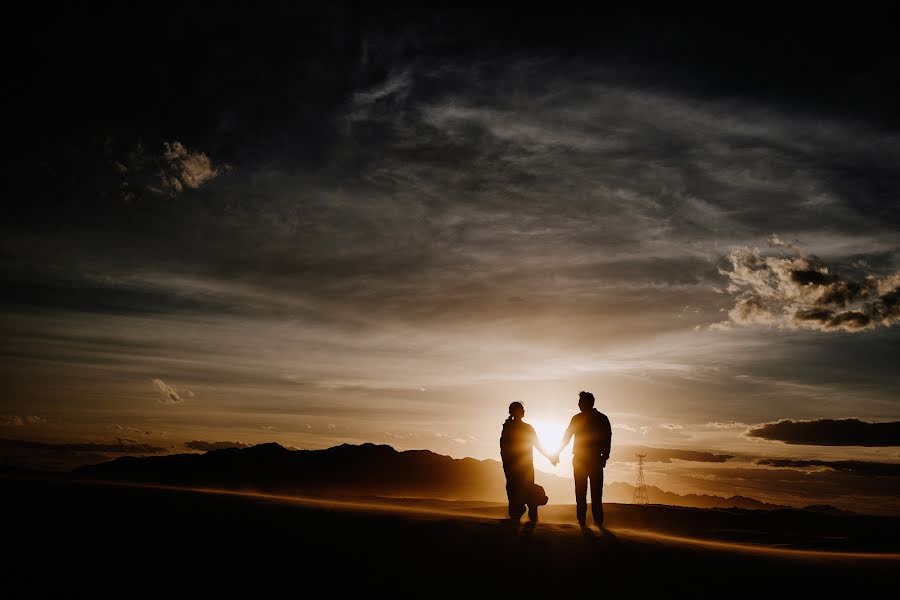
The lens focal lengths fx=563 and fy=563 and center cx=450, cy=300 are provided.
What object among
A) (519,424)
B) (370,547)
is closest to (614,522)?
(519,424)

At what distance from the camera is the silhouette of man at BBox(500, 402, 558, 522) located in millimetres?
11039

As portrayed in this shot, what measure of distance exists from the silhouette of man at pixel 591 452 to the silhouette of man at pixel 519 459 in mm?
549

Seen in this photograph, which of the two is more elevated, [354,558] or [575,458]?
[575,458]

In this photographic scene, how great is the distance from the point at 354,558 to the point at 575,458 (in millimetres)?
5334

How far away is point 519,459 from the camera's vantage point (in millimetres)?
11227

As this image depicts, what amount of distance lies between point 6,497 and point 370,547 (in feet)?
24.5

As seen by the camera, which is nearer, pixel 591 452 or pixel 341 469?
pixel 591 452

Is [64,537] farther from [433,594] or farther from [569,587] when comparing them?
[569,587]

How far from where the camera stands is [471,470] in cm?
14200

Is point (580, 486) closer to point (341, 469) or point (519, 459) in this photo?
point (519, 459)

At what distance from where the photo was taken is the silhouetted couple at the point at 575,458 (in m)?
11.0

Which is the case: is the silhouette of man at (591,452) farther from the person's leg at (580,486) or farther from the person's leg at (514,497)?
the person's leg at (514,497)

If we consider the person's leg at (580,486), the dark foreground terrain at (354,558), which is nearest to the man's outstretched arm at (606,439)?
the person's leg at (580,486)

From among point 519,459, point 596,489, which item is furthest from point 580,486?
point 519,459
